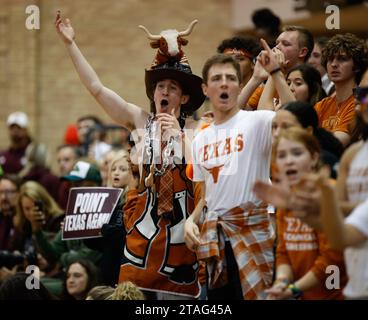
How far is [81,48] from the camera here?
17734 millimetres

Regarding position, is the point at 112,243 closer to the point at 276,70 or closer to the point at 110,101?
the point at 110,101

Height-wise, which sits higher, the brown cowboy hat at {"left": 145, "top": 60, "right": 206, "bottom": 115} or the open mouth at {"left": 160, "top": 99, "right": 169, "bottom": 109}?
the brown cowboy hat at {"left": 145, "top": 60, "right": 206, "bottom": 115}

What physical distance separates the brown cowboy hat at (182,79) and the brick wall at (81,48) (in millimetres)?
10155

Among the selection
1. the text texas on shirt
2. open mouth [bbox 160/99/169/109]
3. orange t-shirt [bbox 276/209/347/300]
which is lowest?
orange t-shirt [bbox 276/209/347/300]

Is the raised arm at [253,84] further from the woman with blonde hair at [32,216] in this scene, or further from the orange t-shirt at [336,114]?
the woman with blonde hair at [32,216]

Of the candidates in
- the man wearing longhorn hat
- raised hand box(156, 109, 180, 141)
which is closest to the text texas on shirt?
the man wearing longhorn hat

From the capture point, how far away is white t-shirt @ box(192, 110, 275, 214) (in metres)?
6.47

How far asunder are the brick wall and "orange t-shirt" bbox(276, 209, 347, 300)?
1174cm

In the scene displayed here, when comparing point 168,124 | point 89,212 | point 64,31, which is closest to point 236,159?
point 168,124

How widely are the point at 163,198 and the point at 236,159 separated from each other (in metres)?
0.85

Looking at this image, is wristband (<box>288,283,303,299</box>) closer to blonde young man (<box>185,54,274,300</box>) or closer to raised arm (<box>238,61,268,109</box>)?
blonde young man (<box>185,54,274,300</box>)

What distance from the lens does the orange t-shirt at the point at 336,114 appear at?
23.7 ft
